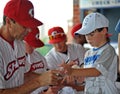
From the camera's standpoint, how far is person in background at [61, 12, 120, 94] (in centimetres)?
195

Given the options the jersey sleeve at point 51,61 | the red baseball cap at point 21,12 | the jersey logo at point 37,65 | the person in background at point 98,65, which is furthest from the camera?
the jersey sleeve at point 51,61

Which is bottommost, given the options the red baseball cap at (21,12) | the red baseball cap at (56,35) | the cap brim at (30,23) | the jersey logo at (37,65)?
the jersey logo at (37,65)

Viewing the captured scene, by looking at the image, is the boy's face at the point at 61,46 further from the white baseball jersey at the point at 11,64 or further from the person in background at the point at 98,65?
the white baseball jersey at the point at 11,64

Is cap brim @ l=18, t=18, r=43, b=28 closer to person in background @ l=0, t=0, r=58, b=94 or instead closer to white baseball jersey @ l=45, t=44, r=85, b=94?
person in background @ l=0, t=0, r=58, b=94

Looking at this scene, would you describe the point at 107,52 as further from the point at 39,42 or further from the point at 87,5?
the point at 87,5

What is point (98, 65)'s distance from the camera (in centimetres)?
198

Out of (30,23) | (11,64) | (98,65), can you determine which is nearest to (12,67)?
(11,64)

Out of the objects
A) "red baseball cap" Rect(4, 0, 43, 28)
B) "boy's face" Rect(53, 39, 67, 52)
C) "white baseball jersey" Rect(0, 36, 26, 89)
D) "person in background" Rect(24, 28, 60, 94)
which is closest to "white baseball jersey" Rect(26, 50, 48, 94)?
"person in background" Rect(24, 28, 60, 94)

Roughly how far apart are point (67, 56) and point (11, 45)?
1.38 metres

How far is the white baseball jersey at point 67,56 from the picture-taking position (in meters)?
3.05

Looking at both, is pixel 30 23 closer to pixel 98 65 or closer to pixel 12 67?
pixel 12 67

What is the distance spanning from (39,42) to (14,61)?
2.60ft

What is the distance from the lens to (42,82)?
1695 mm

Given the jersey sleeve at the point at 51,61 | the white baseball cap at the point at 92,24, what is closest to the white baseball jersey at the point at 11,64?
the white baseball cap at the point at 92,24
